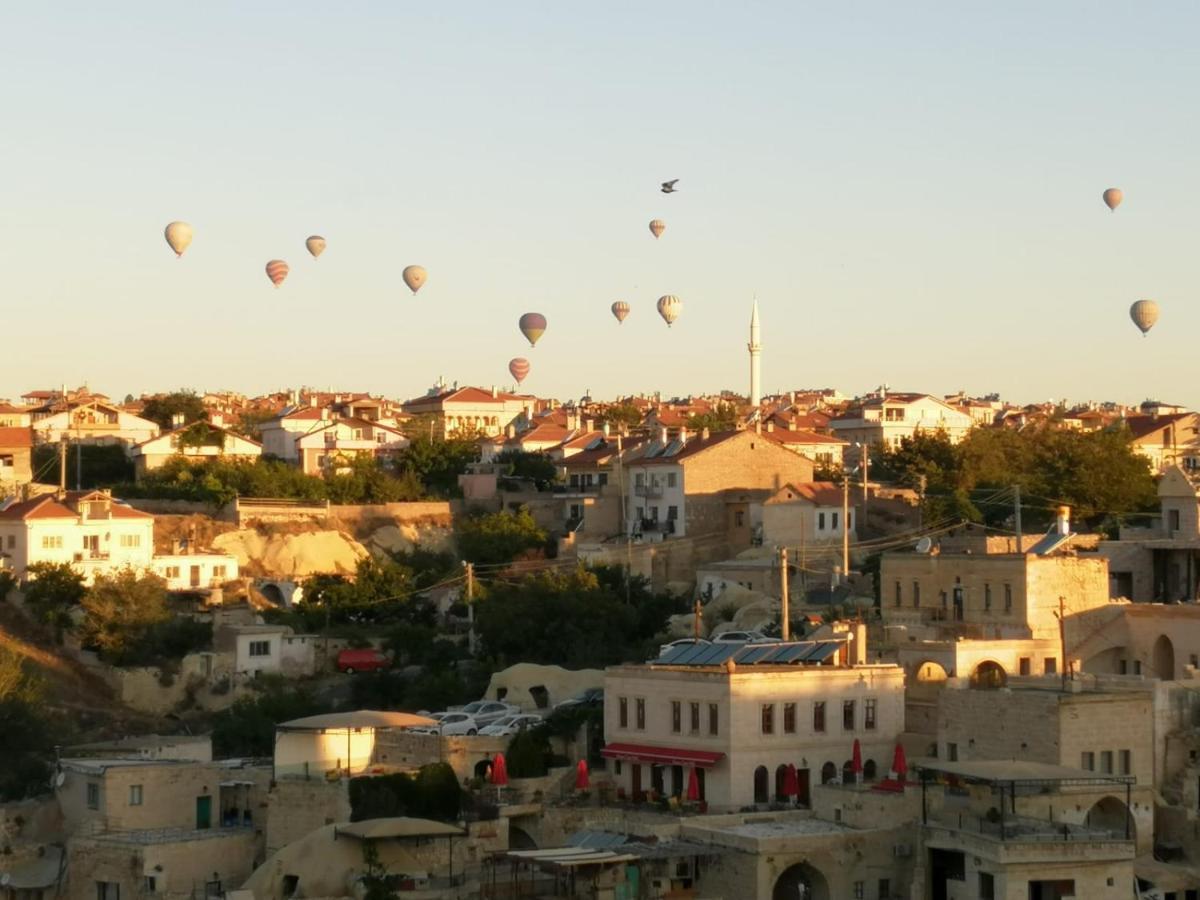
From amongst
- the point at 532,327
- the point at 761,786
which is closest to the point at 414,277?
the point at 532,327

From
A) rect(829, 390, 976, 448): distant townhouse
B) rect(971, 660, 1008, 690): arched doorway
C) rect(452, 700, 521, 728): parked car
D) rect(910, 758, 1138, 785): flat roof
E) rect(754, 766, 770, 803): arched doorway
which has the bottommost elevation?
rect(754, 766, 770, 803): arched doorway

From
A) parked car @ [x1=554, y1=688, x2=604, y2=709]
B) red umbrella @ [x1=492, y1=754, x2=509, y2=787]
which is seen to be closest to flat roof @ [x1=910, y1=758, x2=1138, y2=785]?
red umbrella @ [x1=492, y1=754, x2=509, y2=787]

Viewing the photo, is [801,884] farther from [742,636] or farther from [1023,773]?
[742,636]

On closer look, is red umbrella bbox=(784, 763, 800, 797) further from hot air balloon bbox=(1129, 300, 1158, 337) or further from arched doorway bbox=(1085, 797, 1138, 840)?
hot air balloon bbox=(1129, 300, 1158, 337)

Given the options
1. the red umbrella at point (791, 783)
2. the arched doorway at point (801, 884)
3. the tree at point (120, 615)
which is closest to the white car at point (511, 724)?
the red umbrella at point (791, 783)

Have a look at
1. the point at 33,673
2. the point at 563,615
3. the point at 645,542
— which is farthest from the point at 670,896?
the point at 645,542

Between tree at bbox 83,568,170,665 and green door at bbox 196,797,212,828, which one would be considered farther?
tree at bbox 83,568,170,665

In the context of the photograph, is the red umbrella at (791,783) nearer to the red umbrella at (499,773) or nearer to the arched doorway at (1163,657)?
the red umbrella at (499,773)
